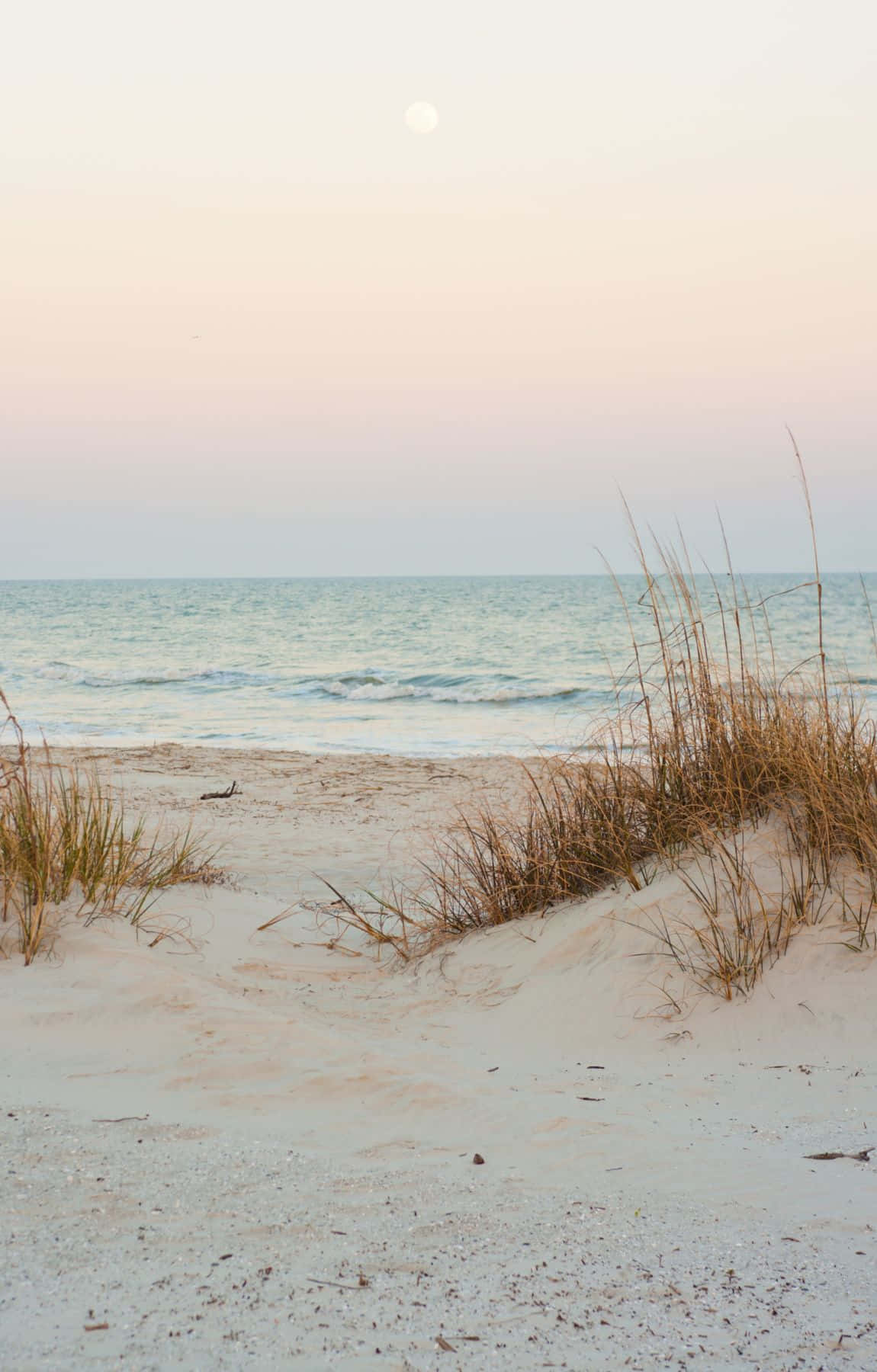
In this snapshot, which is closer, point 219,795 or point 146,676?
point 219,795

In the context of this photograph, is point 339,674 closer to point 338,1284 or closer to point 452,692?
point 452,692

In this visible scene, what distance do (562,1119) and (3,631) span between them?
38282mm

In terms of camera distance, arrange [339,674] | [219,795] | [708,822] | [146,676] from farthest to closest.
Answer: [339,674]
[146,676]
[219,795]
[708,822]

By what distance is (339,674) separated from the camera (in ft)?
75.1

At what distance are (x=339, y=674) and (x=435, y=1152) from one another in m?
20.4

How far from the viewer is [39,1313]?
1835 mm

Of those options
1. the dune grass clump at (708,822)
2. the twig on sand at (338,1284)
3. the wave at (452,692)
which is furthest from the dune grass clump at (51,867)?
the wave at (452,692)

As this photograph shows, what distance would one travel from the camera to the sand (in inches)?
73.2

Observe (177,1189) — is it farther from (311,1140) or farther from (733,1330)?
(733,1330)

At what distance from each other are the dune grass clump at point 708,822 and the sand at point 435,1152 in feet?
0.45

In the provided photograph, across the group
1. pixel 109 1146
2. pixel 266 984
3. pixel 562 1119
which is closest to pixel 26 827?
pixel 266 984

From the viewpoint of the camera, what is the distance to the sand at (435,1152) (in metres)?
1.86

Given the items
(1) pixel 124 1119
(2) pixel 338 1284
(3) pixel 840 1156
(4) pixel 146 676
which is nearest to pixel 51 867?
(1) pixel 124 1119

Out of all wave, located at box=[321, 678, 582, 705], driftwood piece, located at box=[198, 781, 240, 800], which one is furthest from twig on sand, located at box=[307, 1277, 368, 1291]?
wave, located at box=[321, 678, 582, 705]
